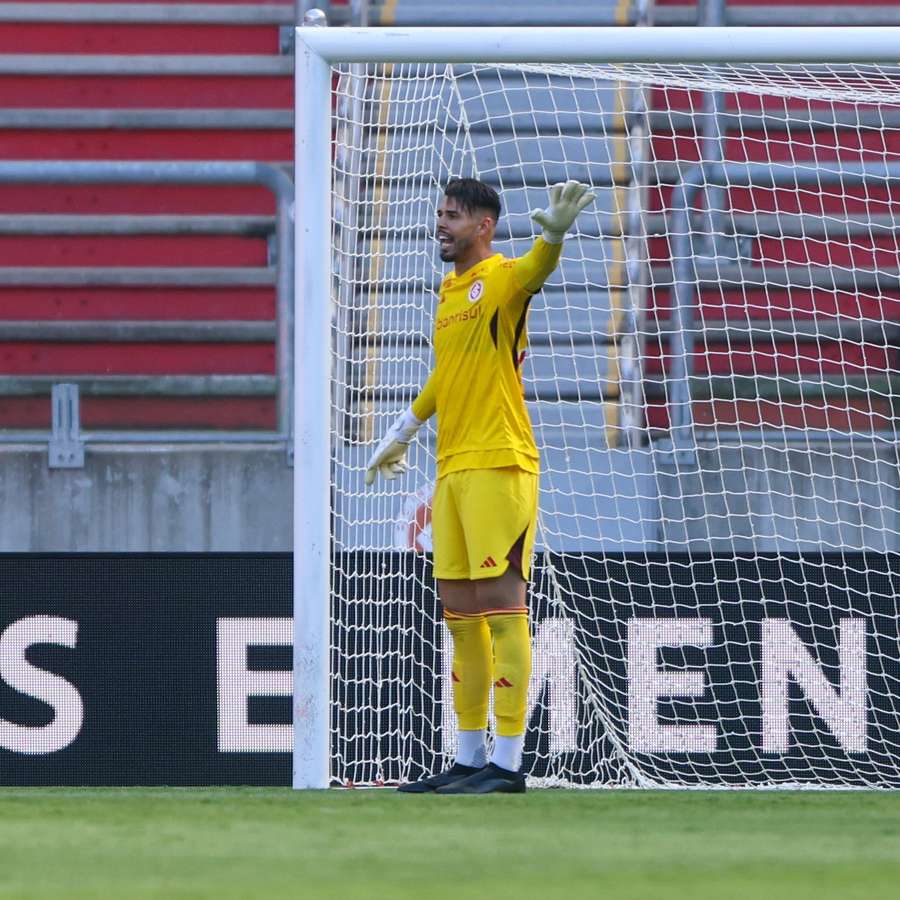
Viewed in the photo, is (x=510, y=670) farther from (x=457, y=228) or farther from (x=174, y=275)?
(x=174, y=275)

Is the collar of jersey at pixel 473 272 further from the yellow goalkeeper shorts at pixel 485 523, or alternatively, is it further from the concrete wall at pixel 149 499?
the concrete wall at pixel 149 499

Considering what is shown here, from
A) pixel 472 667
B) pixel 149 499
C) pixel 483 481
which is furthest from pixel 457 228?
pixel 149 499

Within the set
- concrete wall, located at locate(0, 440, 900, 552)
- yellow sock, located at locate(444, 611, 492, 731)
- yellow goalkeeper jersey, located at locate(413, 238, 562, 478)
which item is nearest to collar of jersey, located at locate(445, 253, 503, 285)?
yellow goalkeeper jersey, located at locate(413, 238, 562, 478)

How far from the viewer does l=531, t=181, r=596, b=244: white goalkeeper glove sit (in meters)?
3.69

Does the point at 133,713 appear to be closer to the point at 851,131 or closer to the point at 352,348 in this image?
the point at 352,348

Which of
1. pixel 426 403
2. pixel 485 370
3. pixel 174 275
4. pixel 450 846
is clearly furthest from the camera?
pixel 174 275

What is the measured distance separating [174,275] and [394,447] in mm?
3258

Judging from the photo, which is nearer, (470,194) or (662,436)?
(470,194)

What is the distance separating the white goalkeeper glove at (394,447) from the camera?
13.9 ft

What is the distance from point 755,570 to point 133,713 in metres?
1.71

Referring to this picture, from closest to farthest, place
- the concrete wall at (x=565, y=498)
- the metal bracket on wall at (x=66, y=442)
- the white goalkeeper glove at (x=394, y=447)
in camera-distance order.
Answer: the white goalkeeper glove at (x=394, y=447) → the concrete wall at (x=565, y=498) → the metal bracket on wall at (x=66, y=442)

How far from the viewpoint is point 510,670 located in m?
3.82

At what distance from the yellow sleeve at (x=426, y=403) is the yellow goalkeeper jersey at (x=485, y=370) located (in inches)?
4.1

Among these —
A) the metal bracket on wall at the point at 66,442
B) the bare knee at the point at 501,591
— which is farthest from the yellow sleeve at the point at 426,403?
the metal bracket on wall at the point at 66,442
